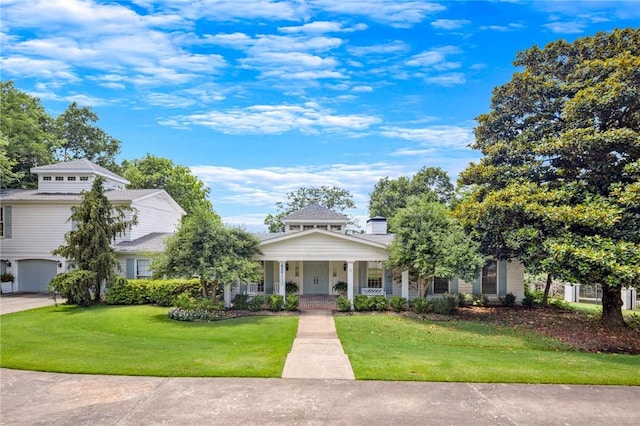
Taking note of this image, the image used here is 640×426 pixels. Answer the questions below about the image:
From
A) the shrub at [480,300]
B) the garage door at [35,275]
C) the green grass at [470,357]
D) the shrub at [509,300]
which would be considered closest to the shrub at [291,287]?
the green grass at [470,357]

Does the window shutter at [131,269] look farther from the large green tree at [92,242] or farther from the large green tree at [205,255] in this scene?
the large green tree at [205,255]

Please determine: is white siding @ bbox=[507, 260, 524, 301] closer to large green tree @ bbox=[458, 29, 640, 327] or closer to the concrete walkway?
large green tree @ bbox=[458, 29, 640, 327]

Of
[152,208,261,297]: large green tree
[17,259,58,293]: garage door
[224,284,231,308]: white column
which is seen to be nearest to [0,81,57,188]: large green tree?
[17,259,58,293]: garage door

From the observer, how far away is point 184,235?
16750 millimetres

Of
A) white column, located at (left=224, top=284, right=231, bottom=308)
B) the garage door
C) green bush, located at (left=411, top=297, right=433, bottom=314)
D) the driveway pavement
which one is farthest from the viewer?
the garage door

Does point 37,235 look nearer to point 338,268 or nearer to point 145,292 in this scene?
point 145,292

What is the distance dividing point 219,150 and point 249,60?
34.8ft

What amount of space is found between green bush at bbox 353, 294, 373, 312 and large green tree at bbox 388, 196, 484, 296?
2056mm

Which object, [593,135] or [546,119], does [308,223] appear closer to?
[546,119]

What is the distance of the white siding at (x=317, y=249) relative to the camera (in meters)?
18.8

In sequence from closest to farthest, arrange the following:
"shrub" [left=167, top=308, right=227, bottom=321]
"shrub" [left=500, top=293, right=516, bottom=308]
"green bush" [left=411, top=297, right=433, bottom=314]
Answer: "shrub" [left=167, top=308, right=227, bottom=321]
"green bush" [left=411, top=297, right=433, bottom=314]
"shrub" [left=500, top=293, right=516, bottom=308]

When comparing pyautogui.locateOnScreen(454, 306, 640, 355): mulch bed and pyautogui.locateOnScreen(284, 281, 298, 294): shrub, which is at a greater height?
pyautogui.locateOnScreen(284, 281, 298, 294): shrub

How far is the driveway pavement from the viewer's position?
659 centimetres

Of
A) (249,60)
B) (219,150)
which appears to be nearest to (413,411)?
(249,60)
